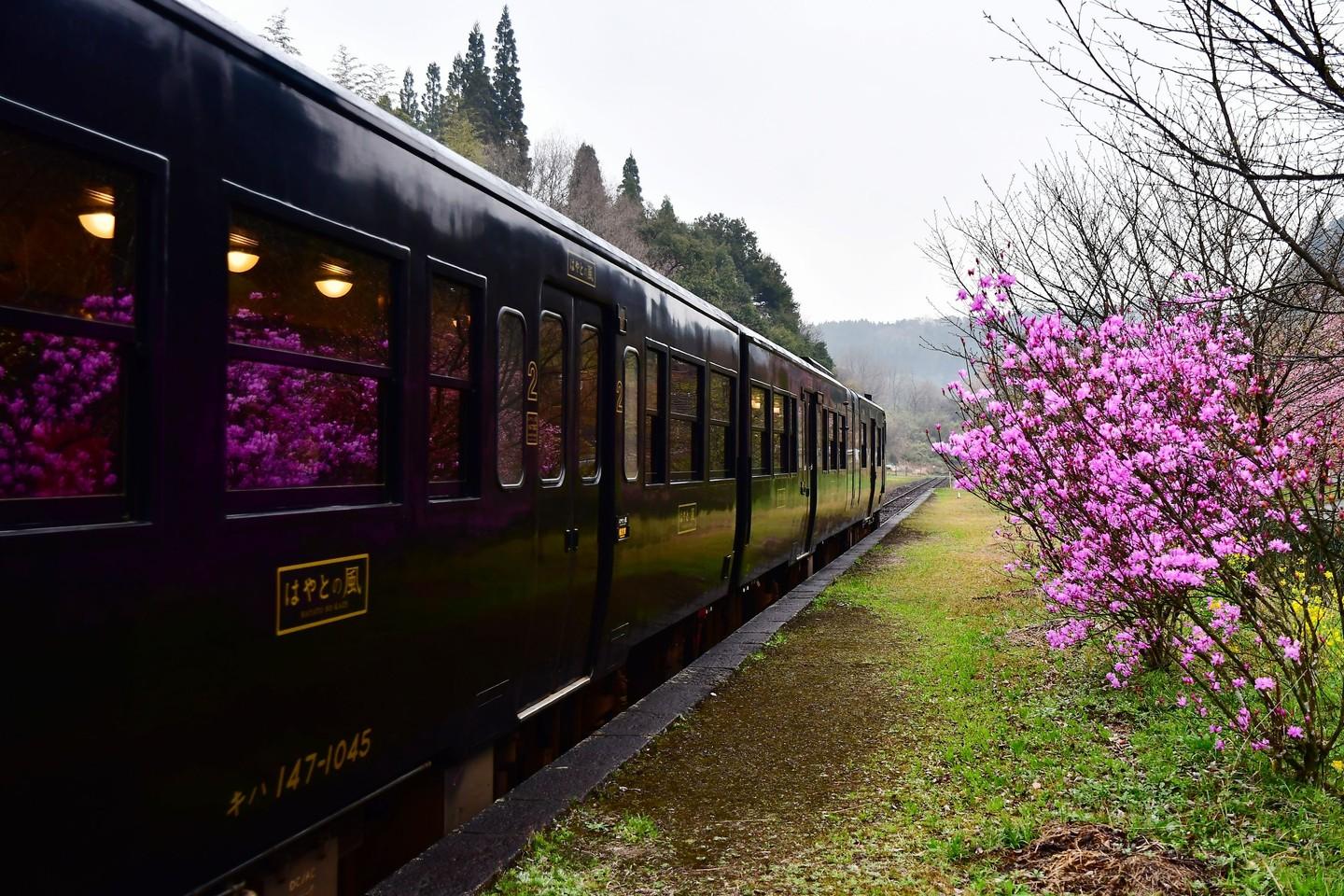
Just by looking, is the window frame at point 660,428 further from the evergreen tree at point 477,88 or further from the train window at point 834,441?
the evergreen tree at point 477,88

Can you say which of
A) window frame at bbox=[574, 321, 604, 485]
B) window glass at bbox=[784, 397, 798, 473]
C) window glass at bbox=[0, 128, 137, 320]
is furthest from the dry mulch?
window glass at bbox=[784, 397, 798, 473]

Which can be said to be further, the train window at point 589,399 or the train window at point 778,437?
the train window at point 778,437

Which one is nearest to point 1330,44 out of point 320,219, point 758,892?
point 320,219

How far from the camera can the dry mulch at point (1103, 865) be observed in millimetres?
4016

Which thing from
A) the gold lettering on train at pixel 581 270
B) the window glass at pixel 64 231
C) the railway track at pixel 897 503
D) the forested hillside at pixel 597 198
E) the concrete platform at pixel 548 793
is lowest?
the concrete platform at pixel 548 793

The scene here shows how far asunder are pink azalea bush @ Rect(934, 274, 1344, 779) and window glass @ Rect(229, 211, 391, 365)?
12.0 ft

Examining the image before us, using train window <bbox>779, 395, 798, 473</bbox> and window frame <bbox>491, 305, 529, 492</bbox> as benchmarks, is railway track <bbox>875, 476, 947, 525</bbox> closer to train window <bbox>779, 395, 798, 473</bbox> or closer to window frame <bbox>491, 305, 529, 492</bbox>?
train window <bbox>779, 395, 798, 473</bbox>

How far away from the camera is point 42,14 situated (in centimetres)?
235

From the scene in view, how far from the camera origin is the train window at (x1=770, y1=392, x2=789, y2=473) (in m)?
11.6

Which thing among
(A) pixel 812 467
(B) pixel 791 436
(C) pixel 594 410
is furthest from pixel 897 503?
(C) pixel 594 410

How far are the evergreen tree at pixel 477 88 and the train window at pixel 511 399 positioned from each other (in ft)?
195

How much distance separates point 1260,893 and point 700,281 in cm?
4538

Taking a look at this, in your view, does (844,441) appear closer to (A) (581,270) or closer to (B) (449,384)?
(A) (581,270)

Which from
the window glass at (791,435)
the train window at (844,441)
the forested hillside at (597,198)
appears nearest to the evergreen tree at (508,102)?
the forested hillside at (597,198)
